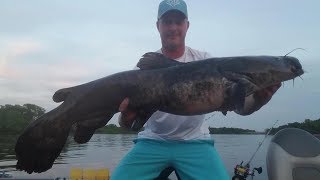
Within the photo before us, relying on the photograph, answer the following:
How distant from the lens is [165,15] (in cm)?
645

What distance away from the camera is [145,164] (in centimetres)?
652

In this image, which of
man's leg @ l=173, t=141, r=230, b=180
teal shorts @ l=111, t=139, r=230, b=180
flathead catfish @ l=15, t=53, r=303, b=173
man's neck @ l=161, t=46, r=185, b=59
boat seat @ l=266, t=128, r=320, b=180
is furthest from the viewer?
boat seat @ l=266, t=128, r=320, b=180

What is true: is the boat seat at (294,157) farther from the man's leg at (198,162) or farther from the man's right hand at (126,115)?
the man's right hand at (126,115)

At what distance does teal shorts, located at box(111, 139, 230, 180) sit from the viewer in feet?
20.9

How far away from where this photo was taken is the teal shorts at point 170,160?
636 centimetres

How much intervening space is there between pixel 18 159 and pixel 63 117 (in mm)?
775

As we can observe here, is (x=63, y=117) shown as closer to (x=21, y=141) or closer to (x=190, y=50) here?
(x=21, y=141)

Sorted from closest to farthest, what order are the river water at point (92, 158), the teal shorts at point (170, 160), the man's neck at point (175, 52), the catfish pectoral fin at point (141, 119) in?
the catfish pectoral fin at point (141, 119)
the teal shorts at point (170, 160)
the man's neck at point (175, 52)
the river water at point (92, 158)

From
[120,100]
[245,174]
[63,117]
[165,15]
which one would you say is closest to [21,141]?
[63,117]

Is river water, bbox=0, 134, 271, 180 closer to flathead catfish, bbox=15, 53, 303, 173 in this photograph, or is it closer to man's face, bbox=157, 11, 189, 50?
man's face, bbox=157, 11, 189, 50

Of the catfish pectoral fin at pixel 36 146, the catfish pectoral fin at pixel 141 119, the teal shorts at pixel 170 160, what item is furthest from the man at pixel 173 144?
the catfish pectoral fin at pixel 36 146

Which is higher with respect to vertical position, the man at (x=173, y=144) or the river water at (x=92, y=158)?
the man at (x=173, y=144)

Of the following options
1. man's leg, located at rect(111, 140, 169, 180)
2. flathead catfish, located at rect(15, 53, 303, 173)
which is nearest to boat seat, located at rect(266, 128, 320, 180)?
man's leg, located at rect(111, 140, 169, 180)

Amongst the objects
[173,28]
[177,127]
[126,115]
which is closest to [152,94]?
[126,115]
